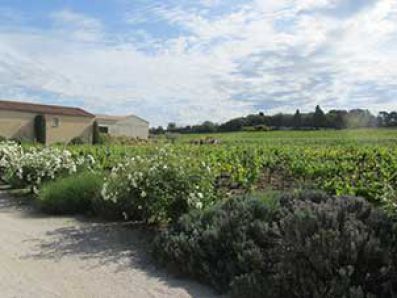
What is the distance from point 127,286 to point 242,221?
4.62 ft

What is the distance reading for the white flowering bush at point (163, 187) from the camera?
313 inches

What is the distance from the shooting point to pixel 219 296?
5.36m

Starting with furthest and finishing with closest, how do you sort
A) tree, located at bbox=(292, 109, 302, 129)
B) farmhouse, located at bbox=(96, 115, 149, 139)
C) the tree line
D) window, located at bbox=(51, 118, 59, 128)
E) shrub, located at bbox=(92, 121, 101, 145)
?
farmhouse, located at bbox=(96, 115, 149, 139) < tree, located at bbox=(292, 109, 302, 129) < shrub, located at bbox=(92, 121, 101, 145) < window, located at bbox=(51, 118, 59, 128) < the tree line

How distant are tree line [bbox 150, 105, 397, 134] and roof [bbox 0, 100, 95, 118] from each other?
71.0 ft

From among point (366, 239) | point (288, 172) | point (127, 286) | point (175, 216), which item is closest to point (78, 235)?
point (175, 216)

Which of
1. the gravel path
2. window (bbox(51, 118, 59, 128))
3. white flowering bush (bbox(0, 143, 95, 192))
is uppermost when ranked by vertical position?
window (bbox(51, 118, 59, 128))

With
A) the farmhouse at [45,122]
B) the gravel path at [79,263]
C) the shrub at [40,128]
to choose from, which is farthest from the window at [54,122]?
the gravel path at [79,263]

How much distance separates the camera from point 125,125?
66.1 meters

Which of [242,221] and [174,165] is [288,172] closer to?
[174,165]

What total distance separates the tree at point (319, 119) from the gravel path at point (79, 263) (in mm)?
45586

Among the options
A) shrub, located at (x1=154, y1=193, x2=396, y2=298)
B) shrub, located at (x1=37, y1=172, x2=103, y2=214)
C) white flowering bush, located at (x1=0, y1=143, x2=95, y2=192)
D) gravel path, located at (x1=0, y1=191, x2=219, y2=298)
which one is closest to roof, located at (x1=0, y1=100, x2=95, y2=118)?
white flowering bush, located at (x1=0, y1=143, x2=95, y2=192)

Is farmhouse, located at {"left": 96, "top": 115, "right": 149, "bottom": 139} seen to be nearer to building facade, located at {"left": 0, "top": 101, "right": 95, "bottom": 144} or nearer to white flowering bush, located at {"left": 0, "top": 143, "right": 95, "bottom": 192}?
building facade, located at {"left": 0, "top": 101, "right": 95, "bottom": 144}

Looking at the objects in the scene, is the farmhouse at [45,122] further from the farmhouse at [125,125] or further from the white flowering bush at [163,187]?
the white flowering bush at [163,187]

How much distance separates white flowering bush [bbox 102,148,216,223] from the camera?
7941 millimetres
